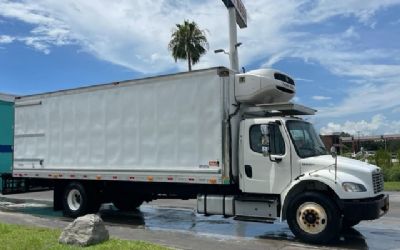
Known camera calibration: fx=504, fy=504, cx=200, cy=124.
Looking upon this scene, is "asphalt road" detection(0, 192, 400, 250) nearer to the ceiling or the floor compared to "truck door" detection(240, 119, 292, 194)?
nearer to the floor

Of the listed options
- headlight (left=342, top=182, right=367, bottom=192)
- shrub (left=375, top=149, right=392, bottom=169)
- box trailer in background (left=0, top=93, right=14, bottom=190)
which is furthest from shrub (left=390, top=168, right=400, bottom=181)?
box trailer in background (left=0, top=93, right=14, bottom=190)

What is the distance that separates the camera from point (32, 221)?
12.8m

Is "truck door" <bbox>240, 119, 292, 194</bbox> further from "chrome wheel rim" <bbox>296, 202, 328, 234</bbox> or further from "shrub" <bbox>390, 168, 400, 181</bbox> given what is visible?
"shrub" <bbox>390, 168, 400, 181</bbox>

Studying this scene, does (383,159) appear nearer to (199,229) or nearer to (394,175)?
(394,175)

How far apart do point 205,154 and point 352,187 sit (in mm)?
3332

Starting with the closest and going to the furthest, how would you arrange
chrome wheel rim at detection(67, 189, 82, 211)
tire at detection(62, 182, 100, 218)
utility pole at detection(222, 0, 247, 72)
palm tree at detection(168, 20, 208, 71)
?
tire at detection(62, 182, 100, 218) → chrome wheel rim at detection(67, 189, 82, 211) → utility pole at detection(222, 0, 247, 72) → palm tree at detection(168, 20, 208, 71)

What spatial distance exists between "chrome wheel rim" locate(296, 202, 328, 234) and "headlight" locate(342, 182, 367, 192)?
23.2 inches

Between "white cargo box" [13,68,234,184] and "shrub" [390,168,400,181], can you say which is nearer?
"white cargo box" [13,68,234,184]

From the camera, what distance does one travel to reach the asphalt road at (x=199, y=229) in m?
9.48

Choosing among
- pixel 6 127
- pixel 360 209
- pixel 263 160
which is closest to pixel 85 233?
pixel 263 160

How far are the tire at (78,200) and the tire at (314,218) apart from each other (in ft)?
20.3

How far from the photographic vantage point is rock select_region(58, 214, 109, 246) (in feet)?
27.3

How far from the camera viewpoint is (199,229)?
11.4 metres

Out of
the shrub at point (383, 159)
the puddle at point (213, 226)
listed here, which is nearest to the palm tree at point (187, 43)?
the shrub at point (383, 159)
